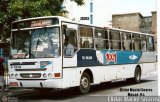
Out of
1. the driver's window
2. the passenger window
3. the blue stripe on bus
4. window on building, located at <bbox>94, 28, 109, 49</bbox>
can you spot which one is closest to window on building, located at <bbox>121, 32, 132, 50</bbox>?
the blue stripe on bus

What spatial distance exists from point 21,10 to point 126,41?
624 centimetres

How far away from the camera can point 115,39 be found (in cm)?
1677

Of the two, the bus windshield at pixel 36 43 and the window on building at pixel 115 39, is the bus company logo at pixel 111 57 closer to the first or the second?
the window on building at pixel 115 39

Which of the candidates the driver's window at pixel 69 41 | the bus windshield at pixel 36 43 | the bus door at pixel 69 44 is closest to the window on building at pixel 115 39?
the bus door at pixel 69 44

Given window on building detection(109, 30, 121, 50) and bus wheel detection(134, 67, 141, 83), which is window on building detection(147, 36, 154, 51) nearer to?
bus wheel detection(134, 67, 141, 83)

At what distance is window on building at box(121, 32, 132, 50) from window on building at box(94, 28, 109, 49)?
211 cm

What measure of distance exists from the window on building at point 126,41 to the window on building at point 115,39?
58 centimetres

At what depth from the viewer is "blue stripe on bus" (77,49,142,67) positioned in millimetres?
13688

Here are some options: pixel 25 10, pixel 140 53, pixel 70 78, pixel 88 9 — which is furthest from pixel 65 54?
pixel 88 9

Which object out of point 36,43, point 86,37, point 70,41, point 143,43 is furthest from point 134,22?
point 36,43

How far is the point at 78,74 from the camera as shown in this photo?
13.2 meters

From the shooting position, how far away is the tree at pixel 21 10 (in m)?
14.5

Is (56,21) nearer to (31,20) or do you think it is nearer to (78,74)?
(31,20)

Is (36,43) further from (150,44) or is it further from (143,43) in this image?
(150,44)
